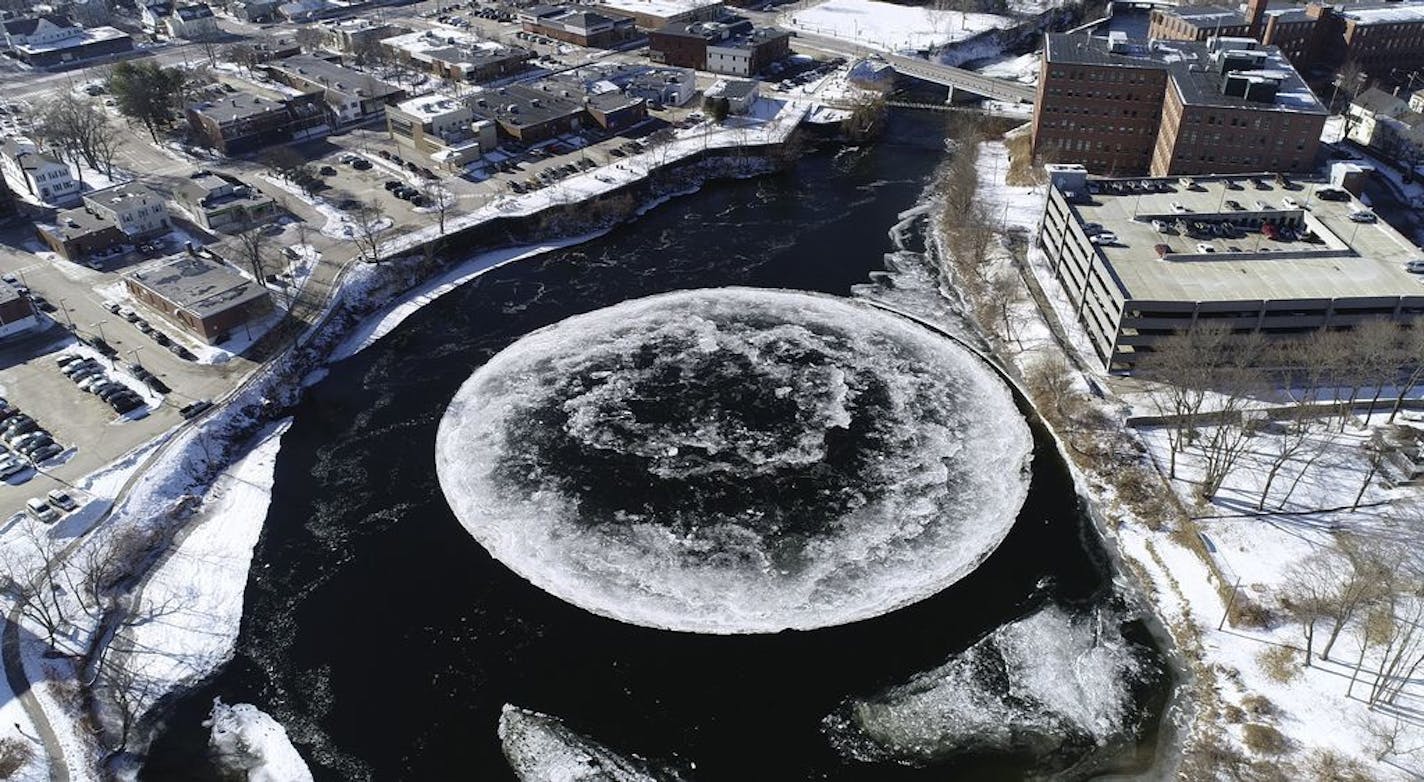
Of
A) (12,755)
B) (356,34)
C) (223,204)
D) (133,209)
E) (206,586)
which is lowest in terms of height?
(206,586)

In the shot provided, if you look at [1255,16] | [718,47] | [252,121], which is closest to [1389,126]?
[1255,16]

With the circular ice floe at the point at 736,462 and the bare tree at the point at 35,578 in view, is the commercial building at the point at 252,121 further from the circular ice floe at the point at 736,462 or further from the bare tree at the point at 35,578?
the bare tree at the point at 35,578

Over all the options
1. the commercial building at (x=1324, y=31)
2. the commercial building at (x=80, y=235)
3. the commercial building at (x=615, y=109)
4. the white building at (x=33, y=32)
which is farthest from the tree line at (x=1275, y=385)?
the white building at (x=33, y=32)

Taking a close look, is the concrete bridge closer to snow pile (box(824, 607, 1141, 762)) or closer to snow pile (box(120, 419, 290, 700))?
snow pile (box(824, 607, 1141, 762))

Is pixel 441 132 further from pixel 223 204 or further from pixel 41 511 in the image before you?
pixel 41 511

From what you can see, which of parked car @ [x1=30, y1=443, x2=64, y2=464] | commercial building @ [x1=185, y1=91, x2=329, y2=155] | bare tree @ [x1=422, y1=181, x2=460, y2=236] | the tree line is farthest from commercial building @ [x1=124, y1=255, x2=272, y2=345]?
the tree line

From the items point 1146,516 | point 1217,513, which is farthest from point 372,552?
point 1217,513
